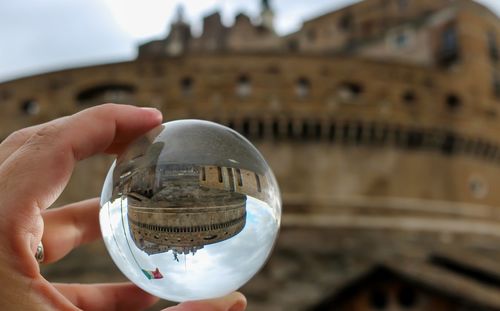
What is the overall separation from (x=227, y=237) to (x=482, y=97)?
17.5m

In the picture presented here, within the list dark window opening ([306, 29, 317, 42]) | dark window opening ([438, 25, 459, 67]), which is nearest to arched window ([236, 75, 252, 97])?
dark window opening ([438, 25, 459, 67])

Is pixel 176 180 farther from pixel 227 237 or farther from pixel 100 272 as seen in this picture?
pixel 100 272

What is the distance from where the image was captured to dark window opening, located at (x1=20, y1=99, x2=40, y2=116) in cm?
1644

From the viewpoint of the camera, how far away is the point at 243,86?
15.8 metres

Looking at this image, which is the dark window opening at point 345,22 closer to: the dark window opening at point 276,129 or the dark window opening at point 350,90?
the dark window opening at point 350,90

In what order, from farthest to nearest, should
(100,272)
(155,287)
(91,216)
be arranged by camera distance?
(100,272), (91,216), (155,287)

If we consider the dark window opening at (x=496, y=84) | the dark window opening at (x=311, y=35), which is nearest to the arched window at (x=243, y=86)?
the dark window opening at (x=496, y=84)

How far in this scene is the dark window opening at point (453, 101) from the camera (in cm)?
1667

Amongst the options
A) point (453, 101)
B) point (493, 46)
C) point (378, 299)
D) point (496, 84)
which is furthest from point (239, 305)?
point (493, 46)

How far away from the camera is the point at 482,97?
677 inches

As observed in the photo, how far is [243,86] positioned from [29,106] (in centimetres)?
608

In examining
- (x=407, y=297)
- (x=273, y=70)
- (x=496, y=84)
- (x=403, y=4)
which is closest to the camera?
(x=407, y=297)

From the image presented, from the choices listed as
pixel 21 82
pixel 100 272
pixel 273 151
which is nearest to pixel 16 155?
pixel 100 272

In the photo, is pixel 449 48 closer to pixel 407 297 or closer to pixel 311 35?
pixel 311 35
